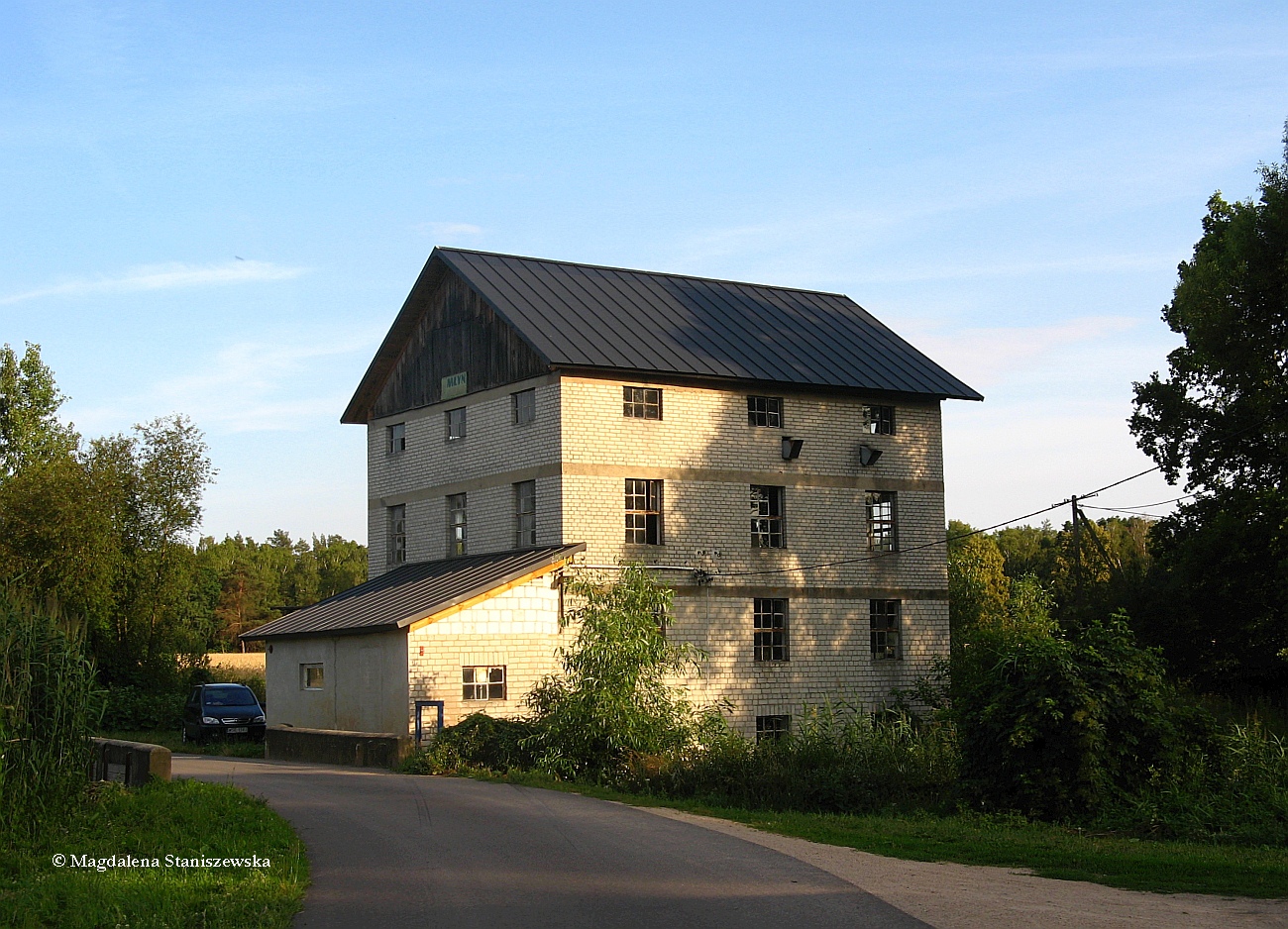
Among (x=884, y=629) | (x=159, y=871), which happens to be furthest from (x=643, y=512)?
(x=159, y=871)

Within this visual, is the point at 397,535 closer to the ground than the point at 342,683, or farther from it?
farther from it

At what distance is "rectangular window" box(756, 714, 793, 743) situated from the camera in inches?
1350

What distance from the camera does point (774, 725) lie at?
34.7m

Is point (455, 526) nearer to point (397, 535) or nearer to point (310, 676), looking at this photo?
point (397, 535)

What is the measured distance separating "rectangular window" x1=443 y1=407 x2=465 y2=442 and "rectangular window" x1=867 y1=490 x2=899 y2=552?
10657 millimetres

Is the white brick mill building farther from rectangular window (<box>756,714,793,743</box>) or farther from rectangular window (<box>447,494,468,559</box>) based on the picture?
rectangular window (<box>756,714,793,743</box>)

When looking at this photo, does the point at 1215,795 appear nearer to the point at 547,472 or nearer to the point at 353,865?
the point at 353,865

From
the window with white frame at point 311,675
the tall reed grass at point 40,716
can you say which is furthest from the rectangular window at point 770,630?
the tall reed grass at point 40,716

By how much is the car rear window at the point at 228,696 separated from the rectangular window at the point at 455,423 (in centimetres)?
874

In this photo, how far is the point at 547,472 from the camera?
3272cm

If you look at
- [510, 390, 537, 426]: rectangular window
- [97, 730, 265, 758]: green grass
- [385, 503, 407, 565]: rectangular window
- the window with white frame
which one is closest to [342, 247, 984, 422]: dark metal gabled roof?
[510, 390, 537, 426]: rectangular window

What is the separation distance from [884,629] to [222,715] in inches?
676

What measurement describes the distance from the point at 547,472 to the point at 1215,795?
1848 cm

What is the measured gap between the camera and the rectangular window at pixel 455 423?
36.1m
